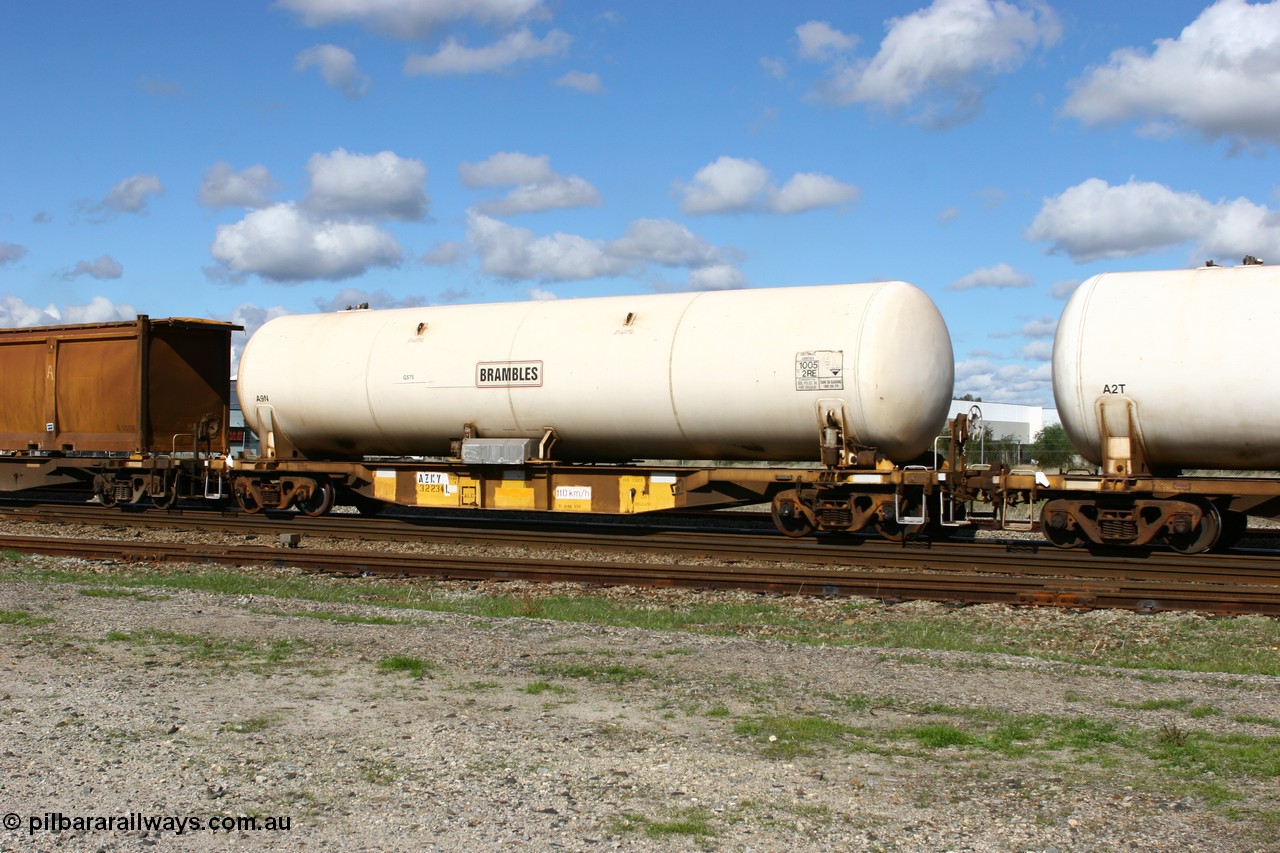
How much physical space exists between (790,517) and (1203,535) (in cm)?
528

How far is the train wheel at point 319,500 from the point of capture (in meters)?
19.2

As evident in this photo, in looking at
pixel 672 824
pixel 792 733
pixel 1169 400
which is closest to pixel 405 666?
pixel 792 733

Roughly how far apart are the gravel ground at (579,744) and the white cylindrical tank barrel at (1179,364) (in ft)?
20.6

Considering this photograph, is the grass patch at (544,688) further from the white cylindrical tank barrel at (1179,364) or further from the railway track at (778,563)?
the white cylindrical tank barrel at (1179,364)

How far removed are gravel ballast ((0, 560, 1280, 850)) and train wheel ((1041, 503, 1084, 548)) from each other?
248 inches

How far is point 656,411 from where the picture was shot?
15.9 meters

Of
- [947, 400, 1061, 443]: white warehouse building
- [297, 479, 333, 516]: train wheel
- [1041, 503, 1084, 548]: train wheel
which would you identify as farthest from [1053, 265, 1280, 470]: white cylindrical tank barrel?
[947, 400, 1061, 443]: white warehouse building

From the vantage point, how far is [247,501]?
19984 mm

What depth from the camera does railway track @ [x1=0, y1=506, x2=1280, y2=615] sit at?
1162cm

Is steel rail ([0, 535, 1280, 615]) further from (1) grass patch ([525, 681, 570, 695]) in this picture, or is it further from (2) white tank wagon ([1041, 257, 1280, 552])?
(1) grass patch ([525, 681, 570, 695])

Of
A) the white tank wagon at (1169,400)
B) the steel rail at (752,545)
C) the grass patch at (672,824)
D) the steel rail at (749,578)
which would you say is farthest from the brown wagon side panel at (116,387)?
the grass patch at (672,824)

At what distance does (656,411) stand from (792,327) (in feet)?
7.52

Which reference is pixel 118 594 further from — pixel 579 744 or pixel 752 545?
pixel 752 545

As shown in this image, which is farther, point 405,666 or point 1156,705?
point 405,666
